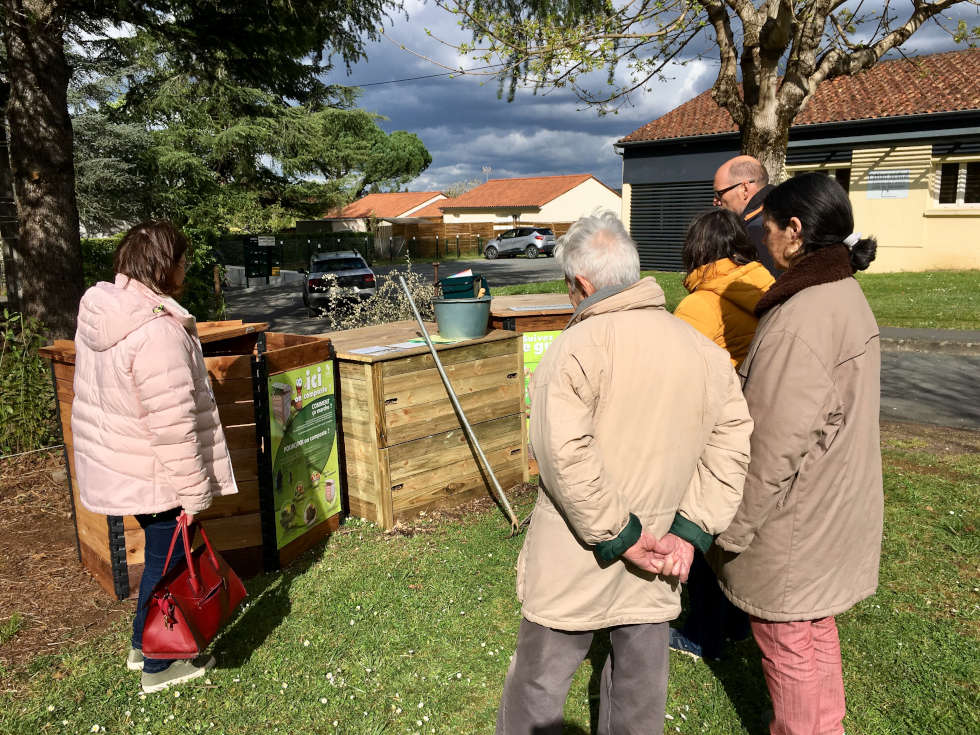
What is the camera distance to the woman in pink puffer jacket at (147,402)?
8.59ft

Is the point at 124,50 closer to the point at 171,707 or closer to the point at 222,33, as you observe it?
the point at 222,33

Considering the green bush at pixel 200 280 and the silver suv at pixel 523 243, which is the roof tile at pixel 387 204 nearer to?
the silver suv at pixel 523 243

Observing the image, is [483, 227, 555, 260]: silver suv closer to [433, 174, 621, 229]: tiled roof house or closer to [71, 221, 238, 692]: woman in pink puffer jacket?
[433, 174, 621, 229]: tiled roof house

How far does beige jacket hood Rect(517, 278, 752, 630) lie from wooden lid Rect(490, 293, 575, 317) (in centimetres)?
293

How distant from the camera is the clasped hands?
201 centimetres

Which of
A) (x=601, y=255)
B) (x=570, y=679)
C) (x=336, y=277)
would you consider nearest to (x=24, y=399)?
(x=570, y=679)

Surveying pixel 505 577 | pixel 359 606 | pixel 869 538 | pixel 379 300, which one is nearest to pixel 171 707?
pixel 359 606

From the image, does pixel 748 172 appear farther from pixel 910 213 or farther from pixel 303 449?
pixel 910 213

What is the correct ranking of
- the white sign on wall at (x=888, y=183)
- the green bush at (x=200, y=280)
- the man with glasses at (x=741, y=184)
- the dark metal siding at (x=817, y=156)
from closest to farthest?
1. the man with glasses at (x=741, y=184)
2. the green bush at (x=200, y=280)
3. the white sign on wall at (x=888, y=183)
4. the dark metal siding at (x=817, y=156)

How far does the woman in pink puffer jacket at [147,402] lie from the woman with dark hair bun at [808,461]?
1.97 m

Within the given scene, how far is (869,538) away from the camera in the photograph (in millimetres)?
2303

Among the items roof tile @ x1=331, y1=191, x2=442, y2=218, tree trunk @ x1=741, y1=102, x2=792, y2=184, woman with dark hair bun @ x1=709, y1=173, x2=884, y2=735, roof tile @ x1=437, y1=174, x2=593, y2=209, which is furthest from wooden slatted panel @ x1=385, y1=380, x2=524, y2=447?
roof tile @ x1=331, y1=191, x2=442, y2=218

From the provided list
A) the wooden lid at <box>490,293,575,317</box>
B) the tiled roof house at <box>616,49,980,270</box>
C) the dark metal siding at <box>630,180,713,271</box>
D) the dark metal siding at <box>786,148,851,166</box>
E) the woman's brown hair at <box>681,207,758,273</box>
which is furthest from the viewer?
the dark metal siding at <box>630,180,713,271</box>

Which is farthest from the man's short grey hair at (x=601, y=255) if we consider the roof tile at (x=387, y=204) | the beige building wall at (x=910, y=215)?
the roof tile at (x=387, y=204)
